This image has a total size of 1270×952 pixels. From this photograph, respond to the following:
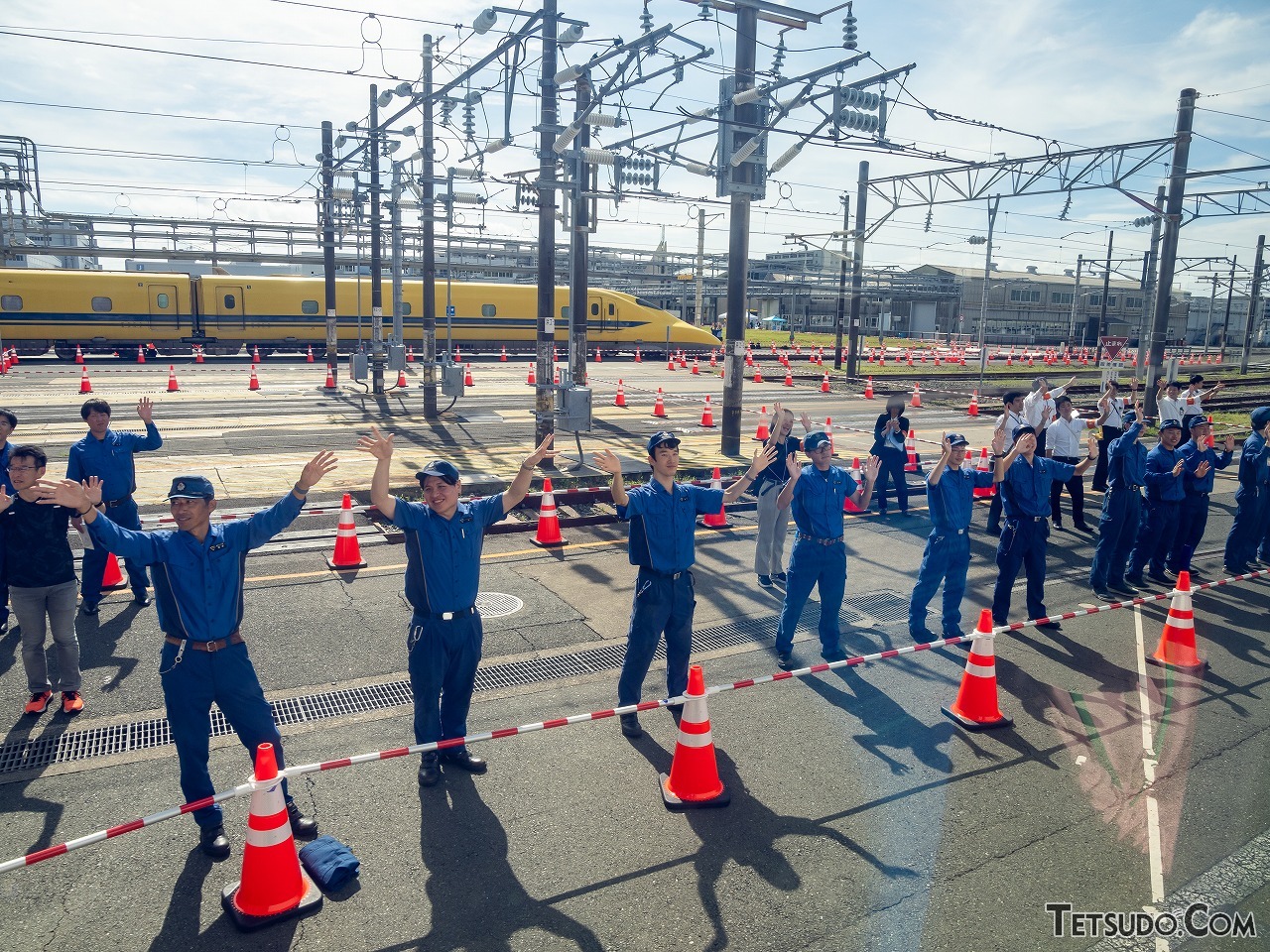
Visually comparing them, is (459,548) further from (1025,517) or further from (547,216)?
(547,216)

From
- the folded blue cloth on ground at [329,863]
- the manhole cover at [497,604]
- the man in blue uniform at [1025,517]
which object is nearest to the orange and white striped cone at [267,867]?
the folded blue cloth on ground at [329,863]

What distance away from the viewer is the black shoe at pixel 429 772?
5.60 meters

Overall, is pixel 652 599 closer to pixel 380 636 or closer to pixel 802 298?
pixel 380 636

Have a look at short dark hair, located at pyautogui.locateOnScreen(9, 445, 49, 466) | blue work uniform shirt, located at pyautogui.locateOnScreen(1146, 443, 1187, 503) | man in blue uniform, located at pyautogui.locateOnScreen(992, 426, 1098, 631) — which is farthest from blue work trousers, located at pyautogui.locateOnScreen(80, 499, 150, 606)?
blue work uniform shirt, located at pyautogui.locateOnScreen(1146, 443, 1187, 503)

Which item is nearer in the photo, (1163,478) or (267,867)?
(267,867)

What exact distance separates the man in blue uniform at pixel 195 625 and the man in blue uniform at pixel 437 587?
0.97m

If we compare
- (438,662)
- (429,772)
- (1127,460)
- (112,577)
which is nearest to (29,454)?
(438,662)

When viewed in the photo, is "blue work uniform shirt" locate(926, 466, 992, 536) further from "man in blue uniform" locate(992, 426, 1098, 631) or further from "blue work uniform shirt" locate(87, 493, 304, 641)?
"blue work uniform shirt" locate(87, 493, 304, 641)

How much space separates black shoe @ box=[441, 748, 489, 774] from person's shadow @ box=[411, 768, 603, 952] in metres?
0.27

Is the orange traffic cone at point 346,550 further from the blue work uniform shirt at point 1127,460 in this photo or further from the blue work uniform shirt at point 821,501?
the blue work uniform shirt at point 1127,460

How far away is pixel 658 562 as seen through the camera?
20.8 ft

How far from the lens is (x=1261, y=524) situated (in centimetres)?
1122

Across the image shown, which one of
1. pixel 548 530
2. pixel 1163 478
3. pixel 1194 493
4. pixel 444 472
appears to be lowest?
pixel 548 530

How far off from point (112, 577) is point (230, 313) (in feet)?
108
